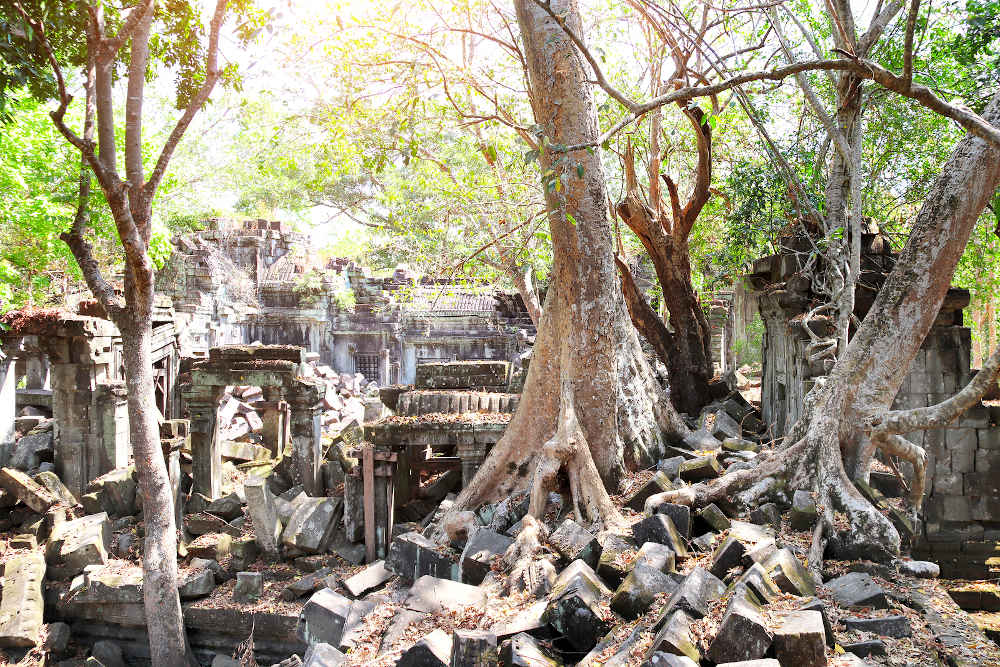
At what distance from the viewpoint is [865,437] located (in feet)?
16.7

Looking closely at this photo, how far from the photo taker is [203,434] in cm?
1101

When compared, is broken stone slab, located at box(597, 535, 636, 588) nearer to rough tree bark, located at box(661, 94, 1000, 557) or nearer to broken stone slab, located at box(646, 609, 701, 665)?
rough tree bark, located at box(661, 94, 1000, 557)

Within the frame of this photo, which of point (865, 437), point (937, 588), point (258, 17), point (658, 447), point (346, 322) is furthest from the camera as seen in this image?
point (346, 322)

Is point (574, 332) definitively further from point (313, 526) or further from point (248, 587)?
point (248, 587)

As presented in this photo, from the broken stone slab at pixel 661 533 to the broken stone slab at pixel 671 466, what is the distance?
129cm

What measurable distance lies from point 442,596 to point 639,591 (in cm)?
141

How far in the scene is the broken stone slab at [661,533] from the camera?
4598mm

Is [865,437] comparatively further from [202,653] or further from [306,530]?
[202,653]

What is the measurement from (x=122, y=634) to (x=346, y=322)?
694 inches

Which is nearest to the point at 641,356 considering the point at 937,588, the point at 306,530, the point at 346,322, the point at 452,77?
the point at 937,588

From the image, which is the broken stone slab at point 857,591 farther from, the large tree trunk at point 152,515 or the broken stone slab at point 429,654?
the large tree trunk at point 152,515

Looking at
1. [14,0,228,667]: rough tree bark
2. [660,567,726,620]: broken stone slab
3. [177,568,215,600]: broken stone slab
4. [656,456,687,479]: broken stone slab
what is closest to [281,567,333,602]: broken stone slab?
[177,568,215,600]: broken stone slab

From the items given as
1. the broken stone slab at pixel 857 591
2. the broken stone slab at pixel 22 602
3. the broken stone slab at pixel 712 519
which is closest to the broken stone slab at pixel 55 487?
the broken stone slab at pixel 22 602

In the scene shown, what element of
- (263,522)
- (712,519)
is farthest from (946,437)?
(263,522)
